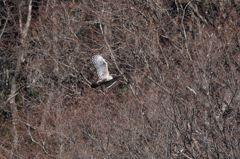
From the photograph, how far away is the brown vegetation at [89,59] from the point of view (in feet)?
45.1

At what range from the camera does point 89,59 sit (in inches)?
716

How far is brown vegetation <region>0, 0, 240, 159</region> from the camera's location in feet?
45.1

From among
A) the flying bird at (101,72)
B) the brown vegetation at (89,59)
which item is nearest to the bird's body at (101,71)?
the flying bird at (101,72)

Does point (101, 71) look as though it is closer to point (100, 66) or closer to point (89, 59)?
point (100, 66)

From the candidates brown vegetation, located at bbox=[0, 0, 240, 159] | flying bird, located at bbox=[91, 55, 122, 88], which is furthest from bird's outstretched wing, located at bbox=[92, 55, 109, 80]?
brown vegetation, located at bbox=[0, 0, 240, 159]

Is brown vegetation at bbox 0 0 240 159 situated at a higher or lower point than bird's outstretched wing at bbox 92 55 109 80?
lower

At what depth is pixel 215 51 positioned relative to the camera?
13523 mm

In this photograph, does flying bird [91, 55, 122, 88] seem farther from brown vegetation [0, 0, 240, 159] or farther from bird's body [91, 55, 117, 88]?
brown vegetation [0, 0, 240, 159]

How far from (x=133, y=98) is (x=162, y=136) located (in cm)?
392

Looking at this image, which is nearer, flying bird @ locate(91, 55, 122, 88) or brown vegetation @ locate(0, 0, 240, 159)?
flying bird @ locate(91, 55, 122, 88)

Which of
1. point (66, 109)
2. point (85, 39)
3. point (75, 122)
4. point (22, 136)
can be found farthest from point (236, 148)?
point (85, 39)

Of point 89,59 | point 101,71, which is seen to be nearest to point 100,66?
point 101,71

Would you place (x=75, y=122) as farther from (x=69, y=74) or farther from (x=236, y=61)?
(x=236, y=61)

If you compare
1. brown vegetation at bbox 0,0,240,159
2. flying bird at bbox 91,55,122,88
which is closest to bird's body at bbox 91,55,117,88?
flying bird at bbox 91,55,122,88
